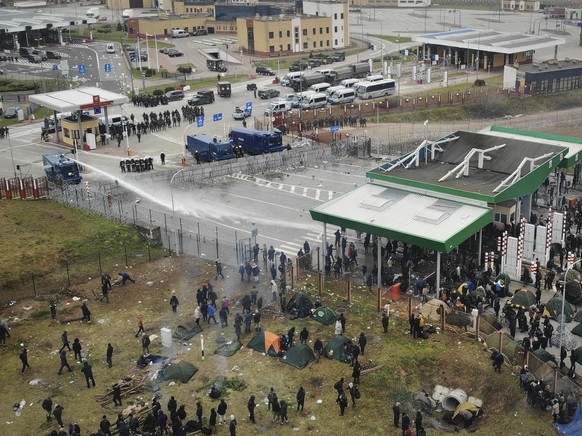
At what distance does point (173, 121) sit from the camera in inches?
2830

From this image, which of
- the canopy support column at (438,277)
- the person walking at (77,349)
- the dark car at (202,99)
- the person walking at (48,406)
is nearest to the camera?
the person walking at (48,406)

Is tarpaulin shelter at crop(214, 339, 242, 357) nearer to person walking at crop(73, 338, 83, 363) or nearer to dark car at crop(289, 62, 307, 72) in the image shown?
person walking at crop(73, 338, 83, 363)

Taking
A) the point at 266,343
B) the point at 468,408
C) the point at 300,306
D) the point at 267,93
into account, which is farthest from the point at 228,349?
the point at 267,93

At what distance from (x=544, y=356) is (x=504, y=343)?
1686 millimetres

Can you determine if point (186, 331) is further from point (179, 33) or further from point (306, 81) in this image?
point (179, 33)

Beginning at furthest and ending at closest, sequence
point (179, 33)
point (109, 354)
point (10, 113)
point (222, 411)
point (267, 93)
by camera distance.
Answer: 1. point (179, 33)
2. point (267, 93)
3. point (10, 113)
4. point (109, 354)
5. point (222, 411)

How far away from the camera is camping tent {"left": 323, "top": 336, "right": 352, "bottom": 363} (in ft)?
98.5

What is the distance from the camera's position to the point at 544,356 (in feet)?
96.0

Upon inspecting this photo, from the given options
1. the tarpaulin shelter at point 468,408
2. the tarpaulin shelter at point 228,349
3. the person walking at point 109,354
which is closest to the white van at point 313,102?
the tarpaulin shelter at point 228,349

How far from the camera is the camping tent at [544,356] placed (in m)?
29.1

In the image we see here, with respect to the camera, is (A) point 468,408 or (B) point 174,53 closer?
(A) point 468,408

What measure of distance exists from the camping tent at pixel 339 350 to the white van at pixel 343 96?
5275 cm

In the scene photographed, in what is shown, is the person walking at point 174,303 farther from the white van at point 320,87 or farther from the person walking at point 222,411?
the white van at point 320,87

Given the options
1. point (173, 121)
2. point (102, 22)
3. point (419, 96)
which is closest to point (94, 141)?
point (173, 121)
